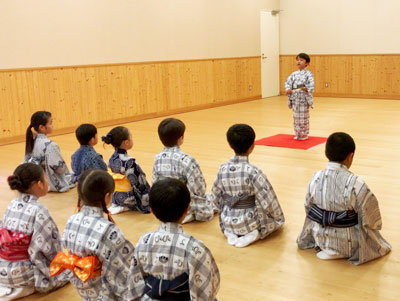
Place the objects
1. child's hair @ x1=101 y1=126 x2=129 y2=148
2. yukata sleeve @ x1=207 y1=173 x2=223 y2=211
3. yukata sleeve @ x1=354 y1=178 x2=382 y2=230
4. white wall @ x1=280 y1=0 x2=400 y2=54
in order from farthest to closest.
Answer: white wall @ x1=280 y1=0 x2=400 y2=54, child's hair @ x1=101 y1=126 x2=129 y2=148, yukata sleeve @ x1=207 y1=173 x2=223 y2=211, yukata sleeve @ x1=354 y1=178 x2=382 y2=230

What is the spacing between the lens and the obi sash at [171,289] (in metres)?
1.84

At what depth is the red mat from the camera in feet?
20.7

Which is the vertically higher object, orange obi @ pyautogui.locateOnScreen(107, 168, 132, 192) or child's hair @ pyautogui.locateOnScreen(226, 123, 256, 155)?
child's hair @ pyautogui.locateOnScreen(226, 123, 256, 155)

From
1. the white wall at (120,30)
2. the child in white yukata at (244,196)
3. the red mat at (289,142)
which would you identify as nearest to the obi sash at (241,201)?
the child in white yukata at (244,196)

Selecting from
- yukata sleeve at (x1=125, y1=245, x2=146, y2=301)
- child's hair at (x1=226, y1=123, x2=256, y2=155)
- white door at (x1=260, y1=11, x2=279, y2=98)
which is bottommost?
yukata sleeve at (x1=125, y1=245, x2=146, y2=301)

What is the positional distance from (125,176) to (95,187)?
1645mm

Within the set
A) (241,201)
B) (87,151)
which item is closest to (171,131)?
(241,201)

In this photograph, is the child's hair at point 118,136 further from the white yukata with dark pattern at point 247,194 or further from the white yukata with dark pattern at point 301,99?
the white yukata with dark pattern at point 301,99

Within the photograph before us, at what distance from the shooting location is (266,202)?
10.3 ft

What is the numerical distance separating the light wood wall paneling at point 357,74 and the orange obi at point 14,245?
1030 centimetres

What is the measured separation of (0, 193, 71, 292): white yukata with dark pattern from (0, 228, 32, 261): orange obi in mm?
21

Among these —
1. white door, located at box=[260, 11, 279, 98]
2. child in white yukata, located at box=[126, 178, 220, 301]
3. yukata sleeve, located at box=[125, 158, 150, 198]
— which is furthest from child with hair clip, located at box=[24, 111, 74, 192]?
white door, located at box=[260, 11, 279, 98]

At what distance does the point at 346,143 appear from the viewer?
9.06 ft

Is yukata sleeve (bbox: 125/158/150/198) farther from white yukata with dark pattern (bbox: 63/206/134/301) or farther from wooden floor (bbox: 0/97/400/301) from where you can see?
white yukata with dark pattern (bbox: 63/206/134/301)
